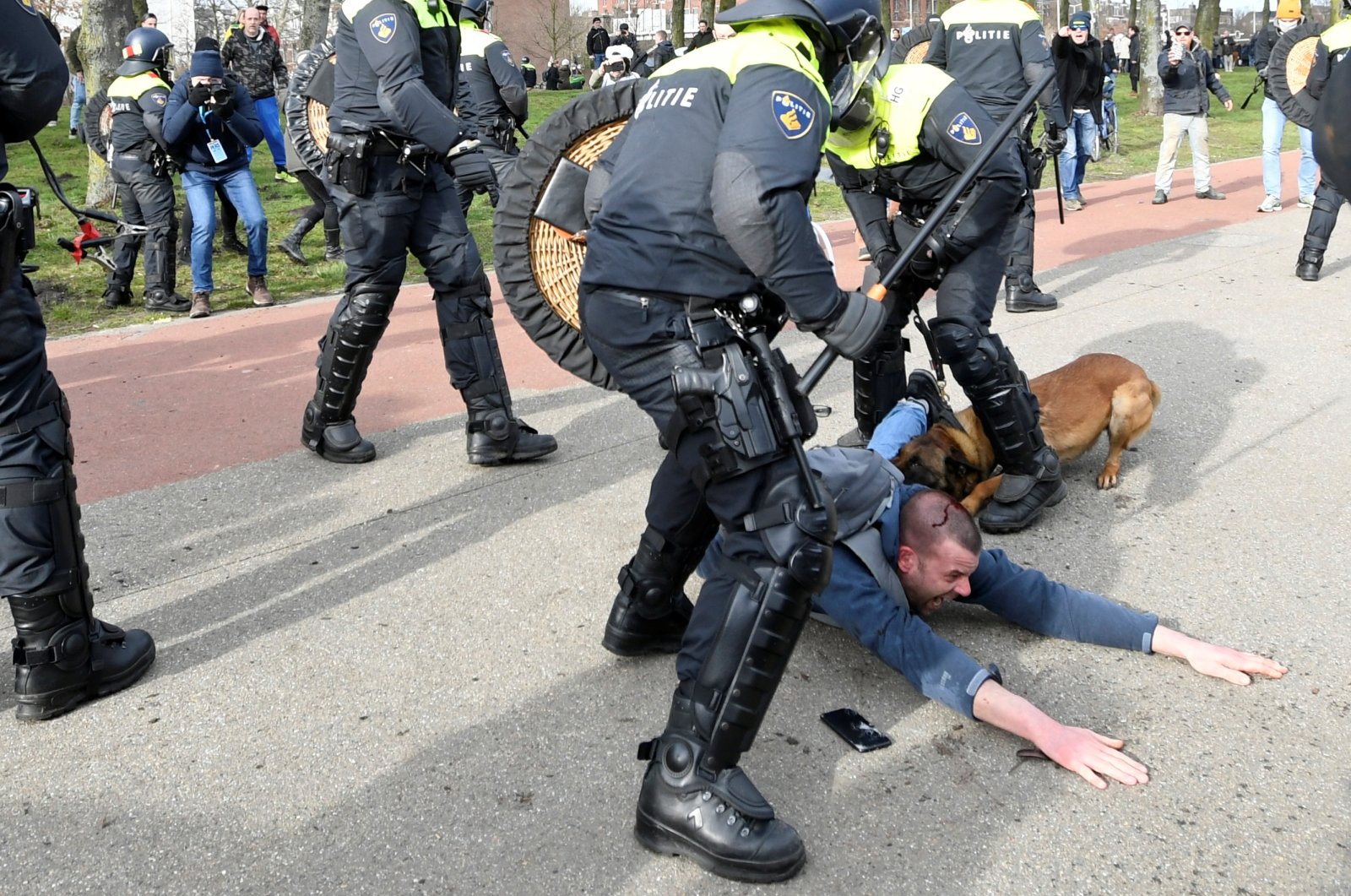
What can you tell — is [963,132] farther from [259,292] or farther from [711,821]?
[259,292]

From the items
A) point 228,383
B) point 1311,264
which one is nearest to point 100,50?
point 228,383

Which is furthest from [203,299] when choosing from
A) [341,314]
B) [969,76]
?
[969,76]

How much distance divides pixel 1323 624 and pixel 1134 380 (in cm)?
150

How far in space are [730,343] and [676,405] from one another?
0.18 meters

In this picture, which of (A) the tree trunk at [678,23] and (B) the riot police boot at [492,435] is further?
(A) the tree trunk at [678,23]

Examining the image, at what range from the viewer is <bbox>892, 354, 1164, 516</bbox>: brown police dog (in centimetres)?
459

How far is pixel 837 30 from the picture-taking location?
9.17ft

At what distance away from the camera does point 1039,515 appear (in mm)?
Result: 4695

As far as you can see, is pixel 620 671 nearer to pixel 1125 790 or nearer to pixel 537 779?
pixel 537 779

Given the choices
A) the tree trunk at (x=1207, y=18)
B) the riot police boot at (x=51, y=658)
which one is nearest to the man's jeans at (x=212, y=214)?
the riot police boot at (x=51, y=658)

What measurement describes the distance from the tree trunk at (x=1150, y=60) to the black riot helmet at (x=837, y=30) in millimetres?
21702

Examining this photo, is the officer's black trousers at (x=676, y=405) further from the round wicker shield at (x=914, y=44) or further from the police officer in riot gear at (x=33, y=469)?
the round wicker shield at (x=914, y=44)

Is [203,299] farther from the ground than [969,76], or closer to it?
closer to it

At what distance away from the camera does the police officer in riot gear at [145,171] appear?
29.7 ft
